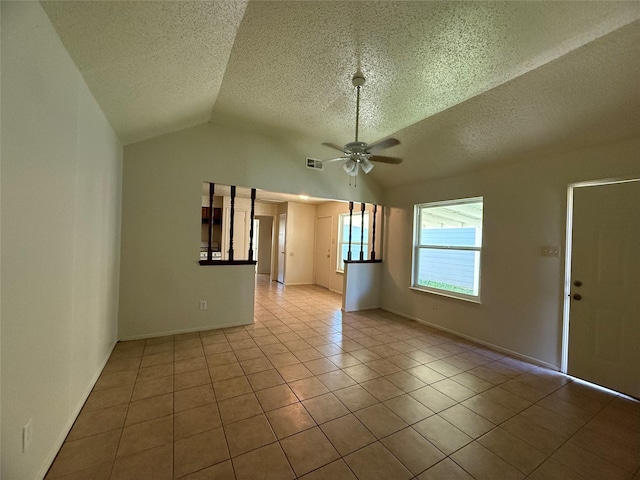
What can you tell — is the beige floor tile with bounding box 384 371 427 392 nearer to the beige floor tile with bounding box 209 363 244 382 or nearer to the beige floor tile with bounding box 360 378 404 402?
the beige floor tile with bounding box 360 378 404 402

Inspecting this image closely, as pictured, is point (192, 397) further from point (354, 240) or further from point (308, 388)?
point (354, 240)

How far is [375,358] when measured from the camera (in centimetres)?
304

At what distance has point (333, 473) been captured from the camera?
1.52 meters

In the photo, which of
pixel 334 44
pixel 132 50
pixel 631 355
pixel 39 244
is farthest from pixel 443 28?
pixel 631 355

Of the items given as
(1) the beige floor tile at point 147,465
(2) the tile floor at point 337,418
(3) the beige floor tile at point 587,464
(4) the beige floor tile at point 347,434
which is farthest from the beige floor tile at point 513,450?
(1) the beige floor tile at point 147,465

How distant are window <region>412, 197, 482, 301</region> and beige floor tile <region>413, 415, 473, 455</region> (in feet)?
7.33

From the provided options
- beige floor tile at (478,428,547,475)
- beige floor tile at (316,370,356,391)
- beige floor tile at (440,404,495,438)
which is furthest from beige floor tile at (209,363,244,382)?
beige floor tile at (478,428,547,475)

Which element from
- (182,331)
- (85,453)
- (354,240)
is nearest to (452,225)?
(354,240)

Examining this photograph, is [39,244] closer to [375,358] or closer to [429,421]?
[429,421]

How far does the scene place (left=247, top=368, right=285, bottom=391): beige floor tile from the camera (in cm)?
240

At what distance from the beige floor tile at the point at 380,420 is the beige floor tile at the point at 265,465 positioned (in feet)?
2.16

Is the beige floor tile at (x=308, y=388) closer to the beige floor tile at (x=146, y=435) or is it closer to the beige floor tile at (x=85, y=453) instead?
the beige floor tile at (x=146, y=435)

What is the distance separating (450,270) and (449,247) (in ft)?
1.19

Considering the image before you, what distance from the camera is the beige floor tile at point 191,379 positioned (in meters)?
2.37
